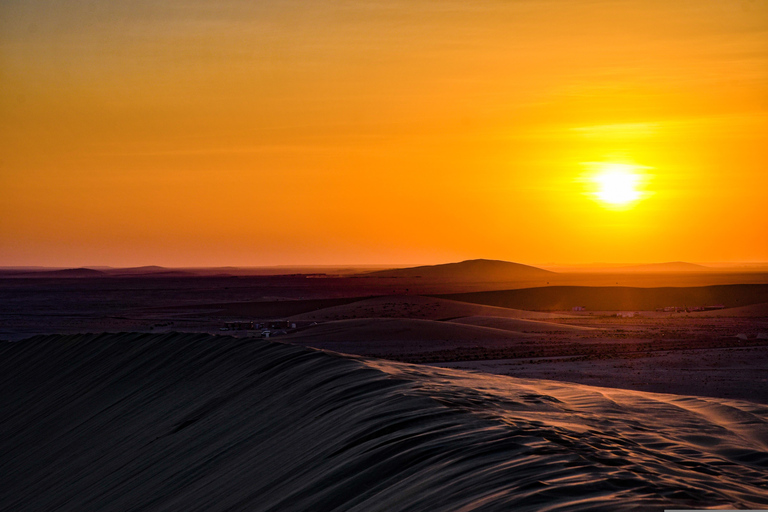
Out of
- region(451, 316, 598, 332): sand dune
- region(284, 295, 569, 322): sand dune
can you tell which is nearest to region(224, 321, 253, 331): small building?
region(284, 295, 569, 322): sand dune

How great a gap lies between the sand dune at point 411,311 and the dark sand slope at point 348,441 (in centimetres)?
4628

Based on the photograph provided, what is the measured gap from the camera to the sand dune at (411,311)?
5988 centimetres

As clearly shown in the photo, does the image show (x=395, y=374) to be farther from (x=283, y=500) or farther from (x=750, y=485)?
(x=750, y=485)

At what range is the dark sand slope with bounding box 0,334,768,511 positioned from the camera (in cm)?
404

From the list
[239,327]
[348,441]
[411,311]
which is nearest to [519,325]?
[411,311]

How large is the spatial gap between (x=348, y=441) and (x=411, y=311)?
192ft

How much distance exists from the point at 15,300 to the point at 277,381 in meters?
93.0

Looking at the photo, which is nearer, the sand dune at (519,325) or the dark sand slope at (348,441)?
the dark sand slope at (348,441)

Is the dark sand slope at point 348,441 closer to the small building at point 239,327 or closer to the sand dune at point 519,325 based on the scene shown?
the sand dune at point 519,325

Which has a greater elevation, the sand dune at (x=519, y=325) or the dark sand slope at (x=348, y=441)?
the dark sand slope at (x=348, y=441)

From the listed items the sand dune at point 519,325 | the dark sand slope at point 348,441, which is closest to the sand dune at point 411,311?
the sand dune at point 519,325

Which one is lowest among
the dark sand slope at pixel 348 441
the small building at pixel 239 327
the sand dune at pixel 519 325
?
the small building at pixel 239 327

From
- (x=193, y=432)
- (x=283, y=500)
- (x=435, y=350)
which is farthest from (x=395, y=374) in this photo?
(x=435, y=350)

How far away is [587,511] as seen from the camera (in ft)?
10.7
